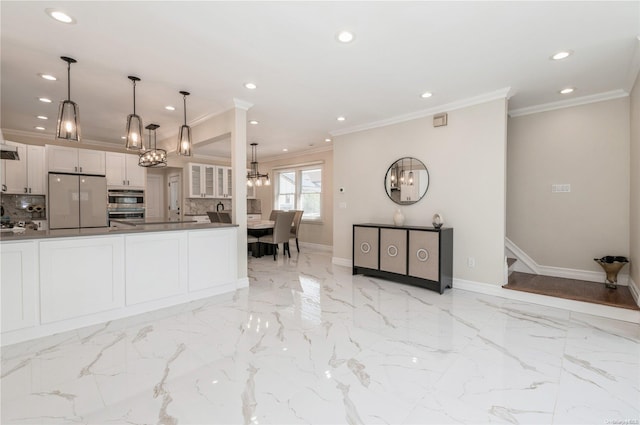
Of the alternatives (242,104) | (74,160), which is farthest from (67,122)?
(74,160)

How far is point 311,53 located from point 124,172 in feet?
17.2

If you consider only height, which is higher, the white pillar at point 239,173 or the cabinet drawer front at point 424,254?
the white pillar at point 239,173

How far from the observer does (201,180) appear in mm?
7527

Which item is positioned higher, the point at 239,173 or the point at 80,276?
the point at 239,173

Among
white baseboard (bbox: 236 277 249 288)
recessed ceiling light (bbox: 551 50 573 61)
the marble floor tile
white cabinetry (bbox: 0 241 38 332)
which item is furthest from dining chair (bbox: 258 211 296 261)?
recessed ceiling light (bbox: 551 50 573 61)

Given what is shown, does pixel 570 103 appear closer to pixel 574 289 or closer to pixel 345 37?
pixel 574 289

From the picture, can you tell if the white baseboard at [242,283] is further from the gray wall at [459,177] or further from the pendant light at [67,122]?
the pendant light at [67,122]

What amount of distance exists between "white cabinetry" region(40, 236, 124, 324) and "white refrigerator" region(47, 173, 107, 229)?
3.31 m

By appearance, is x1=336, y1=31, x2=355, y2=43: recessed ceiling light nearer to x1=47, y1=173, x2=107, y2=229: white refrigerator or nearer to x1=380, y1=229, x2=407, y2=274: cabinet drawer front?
x1=380, y1=229, x2=407, y2=274: cabinet drawer front

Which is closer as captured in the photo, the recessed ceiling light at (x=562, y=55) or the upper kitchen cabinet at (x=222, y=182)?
the recessed ceiling light at (x=562, y=55)

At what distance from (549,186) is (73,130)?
18.9 ft

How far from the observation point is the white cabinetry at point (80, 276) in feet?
8.58

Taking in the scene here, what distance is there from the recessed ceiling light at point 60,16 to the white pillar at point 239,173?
1.83m

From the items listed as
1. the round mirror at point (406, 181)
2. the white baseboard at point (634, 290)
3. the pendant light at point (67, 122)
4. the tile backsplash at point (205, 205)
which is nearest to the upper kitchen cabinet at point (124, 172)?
the tile backsplash at point (205, 205)
